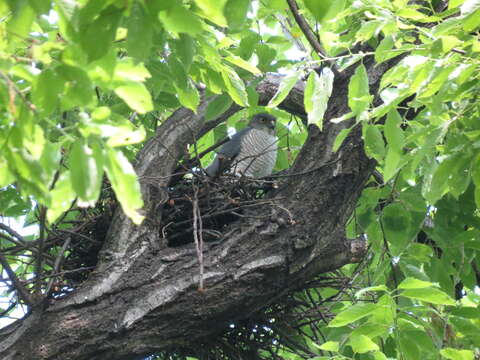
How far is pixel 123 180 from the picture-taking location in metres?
1.58

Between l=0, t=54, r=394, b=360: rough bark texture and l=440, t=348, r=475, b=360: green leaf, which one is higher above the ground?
l=0, t=54, r=394, b=360: rough bark texture

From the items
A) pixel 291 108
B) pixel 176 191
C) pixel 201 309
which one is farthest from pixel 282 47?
pixel 201 309

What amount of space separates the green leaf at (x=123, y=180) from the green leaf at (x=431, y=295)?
1375mm

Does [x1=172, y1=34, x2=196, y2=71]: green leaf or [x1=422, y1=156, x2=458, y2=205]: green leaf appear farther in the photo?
[x1=422, y1=156, x2=458, y2=205]: green leaf

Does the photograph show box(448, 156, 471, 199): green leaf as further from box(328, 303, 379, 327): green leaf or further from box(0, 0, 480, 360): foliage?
box(328, 303, 379, 327): green leaf

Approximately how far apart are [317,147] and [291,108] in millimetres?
749

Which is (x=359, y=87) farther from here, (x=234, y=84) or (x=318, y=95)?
(x=234, y=84)

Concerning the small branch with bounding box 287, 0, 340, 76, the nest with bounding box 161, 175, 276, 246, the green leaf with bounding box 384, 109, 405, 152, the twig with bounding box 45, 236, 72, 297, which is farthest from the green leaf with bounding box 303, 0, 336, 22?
the twig with bounding box 45, 236, 72, 297

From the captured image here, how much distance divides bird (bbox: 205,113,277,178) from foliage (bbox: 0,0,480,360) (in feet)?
0.38

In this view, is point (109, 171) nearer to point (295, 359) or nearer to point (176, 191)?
point (176, 191)

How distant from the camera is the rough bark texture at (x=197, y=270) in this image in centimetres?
263

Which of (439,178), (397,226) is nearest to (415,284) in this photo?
(439,178)

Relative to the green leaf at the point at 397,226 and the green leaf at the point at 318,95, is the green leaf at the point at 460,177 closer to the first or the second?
the green leaf at the point at 397,226

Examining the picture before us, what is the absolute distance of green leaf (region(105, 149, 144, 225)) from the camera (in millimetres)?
1565
